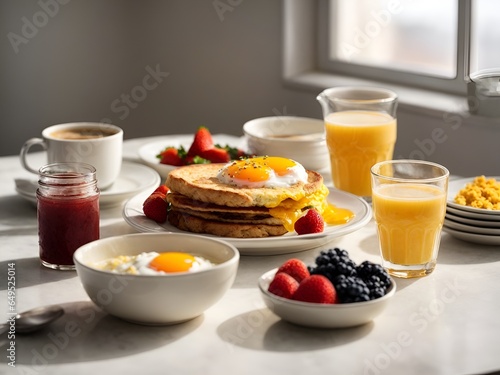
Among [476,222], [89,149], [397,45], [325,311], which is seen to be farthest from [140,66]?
[325,311]

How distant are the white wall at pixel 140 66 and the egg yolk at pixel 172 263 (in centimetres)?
217

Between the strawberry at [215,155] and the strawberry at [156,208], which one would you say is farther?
the strawberry at [215,155]

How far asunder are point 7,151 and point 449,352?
10.5ft

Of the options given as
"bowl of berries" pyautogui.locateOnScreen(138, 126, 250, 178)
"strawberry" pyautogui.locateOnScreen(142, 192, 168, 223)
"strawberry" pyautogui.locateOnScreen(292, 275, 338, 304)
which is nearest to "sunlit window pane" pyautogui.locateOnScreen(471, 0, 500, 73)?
"bowl of berries" pyautogui.locateOnScreen(138, 126, 250, 178)

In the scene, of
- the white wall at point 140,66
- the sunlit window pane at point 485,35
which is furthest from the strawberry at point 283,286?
the white wall at point 140,66

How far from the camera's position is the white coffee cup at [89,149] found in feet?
6.93

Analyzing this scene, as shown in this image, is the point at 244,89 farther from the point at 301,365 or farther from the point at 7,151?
the point at 301,365

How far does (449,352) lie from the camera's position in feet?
4.30

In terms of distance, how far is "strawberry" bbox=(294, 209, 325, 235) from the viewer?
5.64 feet

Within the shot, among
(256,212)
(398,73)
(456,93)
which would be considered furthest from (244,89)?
(256,212)

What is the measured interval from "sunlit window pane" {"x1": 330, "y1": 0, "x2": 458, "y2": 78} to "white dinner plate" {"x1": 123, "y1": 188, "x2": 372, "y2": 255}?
1236 millimetres

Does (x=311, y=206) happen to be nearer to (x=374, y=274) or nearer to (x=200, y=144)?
(x=374, y=274)

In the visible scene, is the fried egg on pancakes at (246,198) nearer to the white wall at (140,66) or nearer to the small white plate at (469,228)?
the small white plate at (469,228)

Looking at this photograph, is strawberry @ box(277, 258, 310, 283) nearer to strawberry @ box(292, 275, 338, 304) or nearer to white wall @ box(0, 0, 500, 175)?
strawberry @ box(292, 275, 338, 304)
